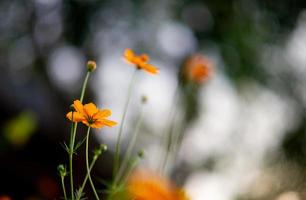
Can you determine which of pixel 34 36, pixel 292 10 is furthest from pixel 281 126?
pixel 34 36

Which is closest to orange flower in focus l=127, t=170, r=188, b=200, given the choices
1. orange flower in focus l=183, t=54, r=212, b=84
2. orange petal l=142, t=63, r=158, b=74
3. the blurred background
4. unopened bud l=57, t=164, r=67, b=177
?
unopened bud l=57, t=164, r=67, b=177

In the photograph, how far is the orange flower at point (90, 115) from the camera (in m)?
0.66

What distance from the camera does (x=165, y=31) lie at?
6383 millimetres

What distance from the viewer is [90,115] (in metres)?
0.68

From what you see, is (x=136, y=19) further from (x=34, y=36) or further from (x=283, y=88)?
(x=283, y=88)

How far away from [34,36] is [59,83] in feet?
2.67

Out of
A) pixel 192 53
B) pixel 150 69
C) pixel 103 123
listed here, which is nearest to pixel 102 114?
pixel 103 123

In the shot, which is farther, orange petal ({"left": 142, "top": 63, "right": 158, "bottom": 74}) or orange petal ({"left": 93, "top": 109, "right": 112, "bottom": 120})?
orange petal ({"left": 142, "top": 63, "right": 158, "bottom": 74})

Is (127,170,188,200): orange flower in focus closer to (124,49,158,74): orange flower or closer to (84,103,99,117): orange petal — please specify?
(84,103,99,117): orange petal

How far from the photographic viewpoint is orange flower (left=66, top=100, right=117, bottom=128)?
66 centimetres

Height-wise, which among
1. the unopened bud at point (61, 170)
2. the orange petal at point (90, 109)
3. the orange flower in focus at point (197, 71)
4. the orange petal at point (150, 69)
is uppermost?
the orange petal at point (90, 109)

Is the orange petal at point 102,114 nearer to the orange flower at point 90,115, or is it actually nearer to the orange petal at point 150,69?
the orange flower at point 90,115

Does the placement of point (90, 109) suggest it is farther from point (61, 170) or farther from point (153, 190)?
point (153, 190)

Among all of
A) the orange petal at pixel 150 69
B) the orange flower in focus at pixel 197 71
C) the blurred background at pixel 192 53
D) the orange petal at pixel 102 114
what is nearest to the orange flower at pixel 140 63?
the orange petal at pixel 150 69
